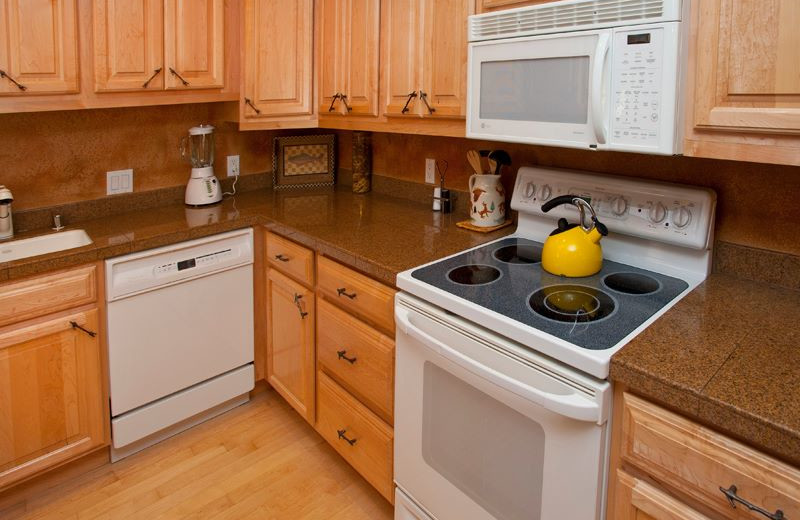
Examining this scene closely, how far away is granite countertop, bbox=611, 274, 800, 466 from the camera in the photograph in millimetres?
987

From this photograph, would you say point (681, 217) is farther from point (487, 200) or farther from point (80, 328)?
point (80, 328)

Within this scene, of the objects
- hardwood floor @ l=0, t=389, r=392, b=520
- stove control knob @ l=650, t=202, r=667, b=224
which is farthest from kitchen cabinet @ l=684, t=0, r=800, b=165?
hardwood floor @ l=0, t=389, r=392, b=520

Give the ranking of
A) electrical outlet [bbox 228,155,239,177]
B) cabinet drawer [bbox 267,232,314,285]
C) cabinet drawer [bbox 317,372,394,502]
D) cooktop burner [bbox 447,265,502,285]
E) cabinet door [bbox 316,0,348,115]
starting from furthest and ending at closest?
1. electrical outlet [bbox 228,155,239,177]
2. cabinet door [bbox 316,0,348,115]
3. cabinet drawer [bbox 267,232,314,285]
4. cabinet drawer [bbox 317,372,394,502]
5. cooktop burner [bbox 447,265,502,285]

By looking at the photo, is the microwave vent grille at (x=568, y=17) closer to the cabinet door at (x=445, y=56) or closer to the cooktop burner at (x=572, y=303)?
the cabinet door at (x=445, y=56)

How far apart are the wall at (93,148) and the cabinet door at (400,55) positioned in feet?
2.98

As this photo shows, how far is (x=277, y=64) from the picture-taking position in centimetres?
241

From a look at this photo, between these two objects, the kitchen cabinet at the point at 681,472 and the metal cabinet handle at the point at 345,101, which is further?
the metal cabinet handle at the point at 345,101

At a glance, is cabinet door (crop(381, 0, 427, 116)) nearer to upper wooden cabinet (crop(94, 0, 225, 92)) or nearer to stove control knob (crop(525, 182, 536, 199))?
stove control knob (crop(525, 182, 536, 199))

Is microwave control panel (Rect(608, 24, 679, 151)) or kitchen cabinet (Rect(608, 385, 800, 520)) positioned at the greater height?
microwave control panel (Rect(608, 24, 679, 151))

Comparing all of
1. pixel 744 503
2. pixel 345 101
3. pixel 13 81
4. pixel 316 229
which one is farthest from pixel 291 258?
pixel 744 503

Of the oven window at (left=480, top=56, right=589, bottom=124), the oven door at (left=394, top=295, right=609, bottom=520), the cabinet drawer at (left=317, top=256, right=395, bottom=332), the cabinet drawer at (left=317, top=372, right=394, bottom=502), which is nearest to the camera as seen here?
the oven door at (left=394, top=295, right=609, bottom=520)

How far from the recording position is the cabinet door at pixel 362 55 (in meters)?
2.17

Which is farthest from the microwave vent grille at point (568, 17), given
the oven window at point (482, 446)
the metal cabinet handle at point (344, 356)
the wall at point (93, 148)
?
the wall at point (93, 148)

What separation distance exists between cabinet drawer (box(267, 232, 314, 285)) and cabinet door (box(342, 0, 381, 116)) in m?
0.59
